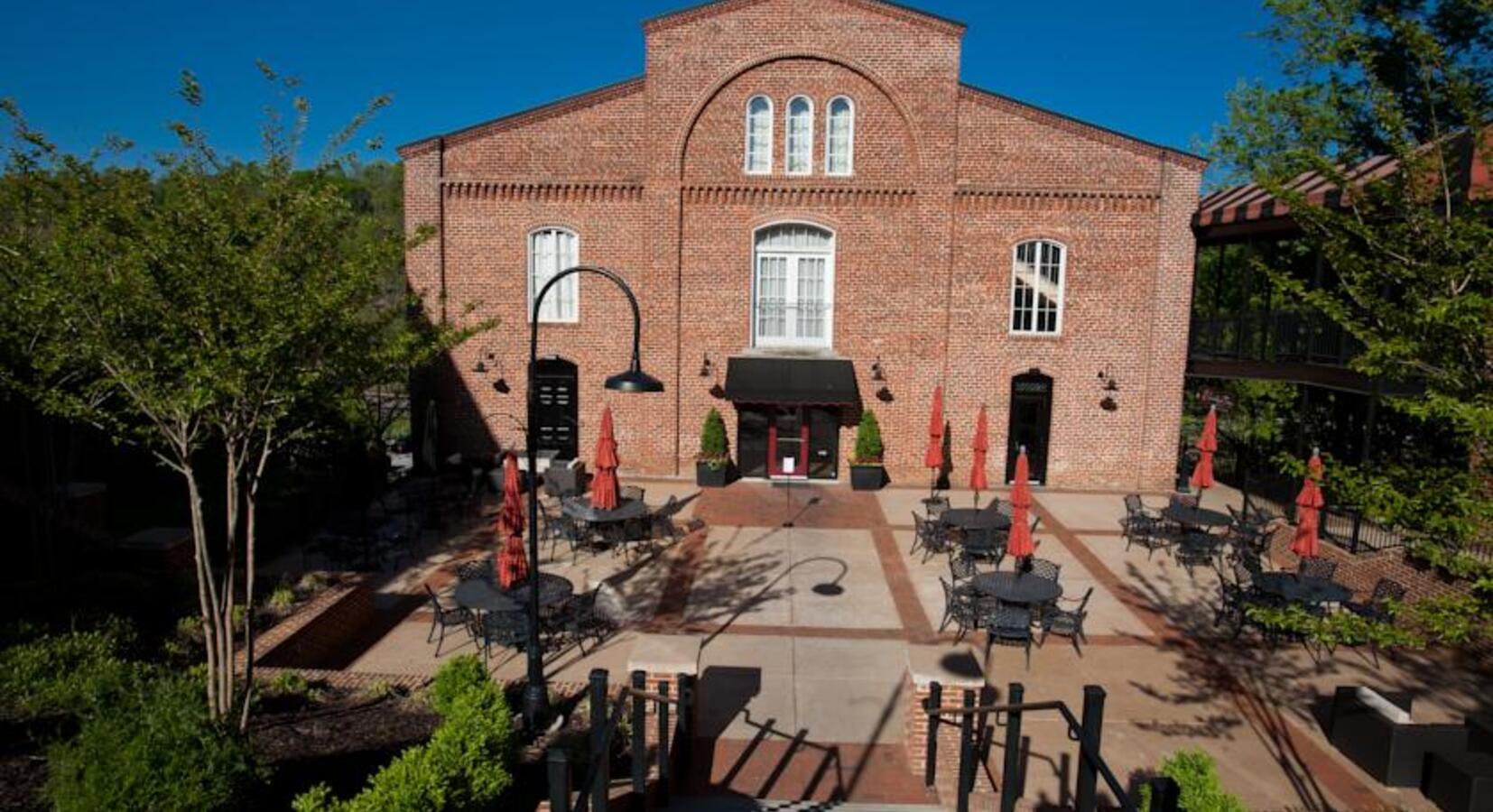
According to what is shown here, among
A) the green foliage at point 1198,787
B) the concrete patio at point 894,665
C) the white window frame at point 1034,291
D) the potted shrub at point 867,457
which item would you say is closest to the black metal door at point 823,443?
the potted shrub at point 867,457

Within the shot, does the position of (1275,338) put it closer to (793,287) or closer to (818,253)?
(818,253)

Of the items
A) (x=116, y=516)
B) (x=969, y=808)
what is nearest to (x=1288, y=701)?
(x=969, y=808)

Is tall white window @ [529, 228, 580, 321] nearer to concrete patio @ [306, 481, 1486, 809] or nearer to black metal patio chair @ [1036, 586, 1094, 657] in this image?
concrete patio @ [306, 481, 1486, 809]

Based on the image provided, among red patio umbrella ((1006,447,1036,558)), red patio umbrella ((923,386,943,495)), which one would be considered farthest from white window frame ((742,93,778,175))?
red patio umbrella ((1006,447,1036,558))

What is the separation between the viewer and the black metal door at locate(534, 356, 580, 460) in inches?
788

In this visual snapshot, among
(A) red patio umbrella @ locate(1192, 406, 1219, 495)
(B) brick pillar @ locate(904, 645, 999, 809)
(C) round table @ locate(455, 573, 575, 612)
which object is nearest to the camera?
(B) brick pillar @ locate(904, 645, 999, 809)

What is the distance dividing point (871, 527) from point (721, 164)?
8701 millimetres

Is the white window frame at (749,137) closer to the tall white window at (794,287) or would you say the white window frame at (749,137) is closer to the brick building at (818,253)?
the brick building at (818,253)

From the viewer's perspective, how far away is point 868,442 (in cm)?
1941

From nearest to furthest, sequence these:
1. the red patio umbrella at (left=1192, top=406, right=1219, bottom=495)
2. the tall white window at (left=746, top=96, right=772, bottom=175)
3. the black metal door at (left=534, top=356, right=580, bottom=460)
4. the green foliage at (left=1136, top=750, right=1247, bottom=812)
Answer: the green foliage at (left=1136, top=750, right=1247, bottom=812) → the red patio umbrella at (left=1192, top=406, right=1219, bottom=495) → the tall white window at (left=746, top=96, right=772, bottom=175) → the black metal door at (left=534, top=356, right=580, bottom=460)

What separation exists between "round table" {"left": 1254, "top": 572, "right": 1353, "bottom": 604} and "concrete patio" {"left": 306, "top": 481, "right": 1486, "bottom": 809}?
702 millimetres

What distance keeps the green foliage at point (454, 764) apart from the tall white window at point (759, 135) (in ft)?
46.9

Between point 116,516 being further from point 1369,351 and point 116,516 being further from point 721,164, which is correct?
point 1369,351

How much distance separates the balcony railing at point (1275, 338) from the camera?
15734 millimetres
